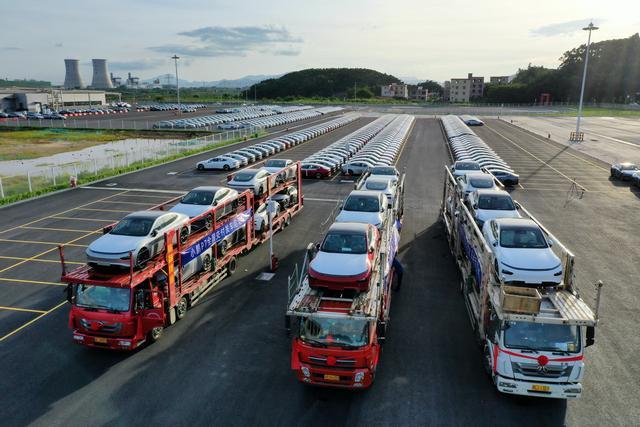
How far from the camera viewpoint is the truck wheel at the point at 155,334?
44.1ft

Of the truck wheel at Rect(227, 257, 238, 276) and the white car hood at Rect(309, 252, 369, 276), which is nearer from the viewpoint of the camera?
the white car hood at Rect(309, 252, 369, 276)

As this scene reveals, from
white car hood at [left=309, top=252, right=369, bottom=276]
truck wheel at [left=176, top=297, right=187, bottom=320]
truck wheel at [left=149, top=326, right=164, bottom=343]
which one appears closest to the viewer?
white car hood at [left=309, top=252, right=369, bottom=276]

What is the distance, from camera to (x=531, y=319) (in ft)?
33.2

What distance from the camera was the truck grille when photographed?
10125 millimetres

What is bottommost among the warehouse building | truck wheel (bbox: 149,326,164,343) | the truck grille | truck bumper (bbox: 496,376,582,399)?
truck wheel (bbox: 149,326,164,343)

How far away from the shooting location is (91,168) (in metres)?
37.3

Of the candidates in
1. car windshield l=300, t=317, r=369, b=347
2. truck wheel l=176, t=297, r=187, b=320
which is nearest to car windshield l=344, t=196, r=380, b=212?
truck wheel l=176, t=297, r=187, b=320

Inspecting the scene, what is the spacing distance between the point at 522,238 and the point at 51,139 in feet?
225

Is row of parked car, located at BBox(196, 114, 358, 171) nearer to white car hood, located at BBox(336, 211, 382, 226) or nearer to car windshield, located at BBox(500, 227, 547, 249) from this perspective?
white car hood, located at BBox(336, 211, 382, 226)

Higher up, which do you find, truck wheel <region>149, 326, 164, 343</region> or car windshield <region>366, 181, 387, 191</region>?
car windshield <region>366, 181, 387, 191</region>

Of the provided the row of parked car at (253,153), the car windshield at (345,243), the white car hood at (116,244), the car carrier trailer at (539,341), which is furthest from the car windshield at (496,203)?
the row of parked car at (253,153)

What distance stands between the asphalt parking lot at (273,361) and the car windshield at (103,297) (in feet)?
5.02

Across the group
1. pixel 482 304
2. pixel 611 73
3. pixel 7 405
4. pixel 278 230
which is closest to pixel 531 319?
pixel 482 304

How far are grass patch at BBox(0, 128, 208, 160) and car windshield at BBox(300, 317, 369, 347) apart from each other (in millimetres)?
50850
